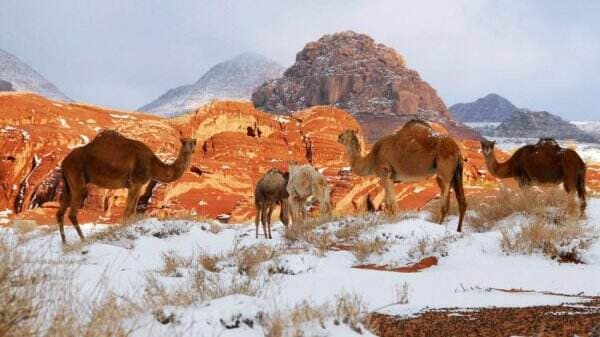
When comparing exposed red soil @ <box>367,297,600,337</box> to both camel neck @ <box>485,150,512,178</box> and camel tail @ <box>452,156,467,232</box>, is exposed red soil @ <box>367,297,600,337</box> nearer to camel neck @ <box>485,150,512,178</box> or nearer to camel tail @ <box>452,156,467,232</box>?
camel tail @ <box>452,156,467,232</box>

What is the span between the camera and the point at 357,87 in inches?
5172

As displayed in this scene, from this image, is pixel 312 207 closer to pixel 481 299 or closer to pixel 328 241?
pixel 328 241

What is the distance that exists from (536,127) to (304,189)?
517 ft

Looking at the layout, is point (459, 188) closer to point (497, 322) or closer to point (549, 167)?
point (549, 167)

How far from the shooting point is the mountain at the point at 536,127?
150 meters

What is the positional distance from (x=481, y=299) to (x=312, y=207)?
88.7 feet

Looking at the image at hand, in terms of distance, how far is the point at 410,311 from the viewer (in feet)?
16.0

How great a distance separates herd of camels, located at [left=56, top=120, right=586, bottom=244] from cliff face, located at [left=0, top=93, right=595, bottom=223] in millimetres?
11712

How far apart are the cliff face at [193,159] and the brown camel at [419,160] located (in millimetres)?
12107

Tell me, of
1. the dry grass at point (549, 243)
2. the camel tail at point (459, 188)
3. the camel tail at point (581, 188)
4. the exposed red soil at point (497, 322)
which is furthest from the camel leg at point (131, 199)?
the camel tail at point (581, 188)

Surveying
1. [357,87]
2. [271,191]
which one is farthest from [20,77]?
[271,191]

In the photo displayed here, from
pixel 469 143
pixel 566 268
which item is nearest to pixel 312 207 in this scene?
pixel 566 268

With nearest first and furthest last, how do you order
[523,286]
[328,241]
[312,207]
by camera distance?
[523,286] → [328,241] → [312,207]

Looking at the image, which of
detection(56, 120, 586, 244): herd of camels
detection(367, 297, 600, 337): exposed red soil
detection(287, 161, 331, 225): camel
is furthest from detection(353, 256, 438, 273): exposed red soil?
detection(287, 161, 331, 225): camel
